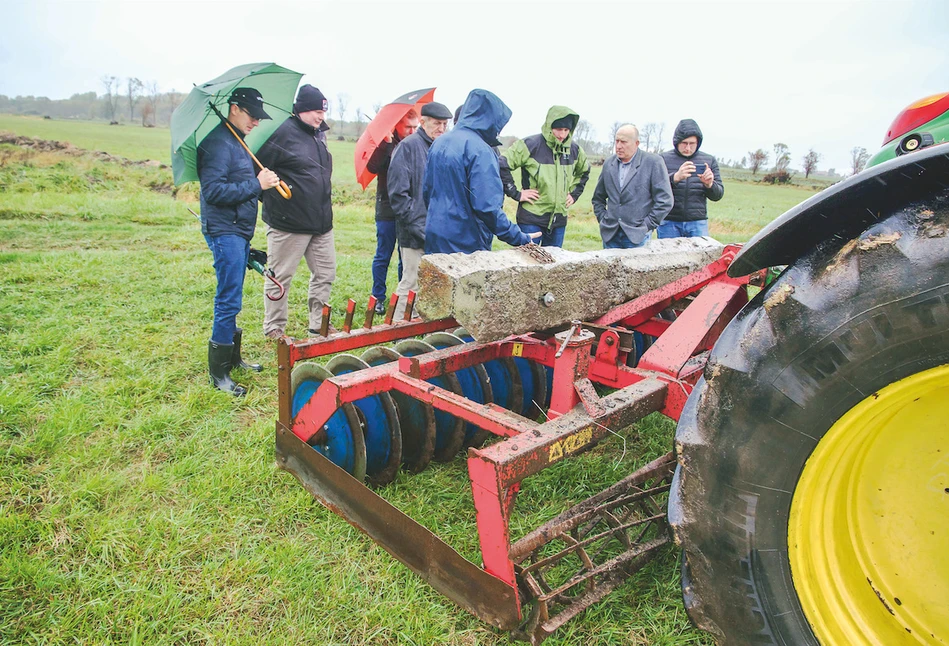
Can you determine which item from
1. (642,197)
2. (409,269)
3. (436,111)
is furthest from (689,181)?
(409,269)

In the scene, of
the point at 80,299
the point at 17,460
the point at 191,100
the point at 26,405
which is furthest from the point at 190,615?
the point at 80,299

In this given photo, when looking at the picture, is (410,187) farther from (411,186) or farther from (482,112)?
(482,112)

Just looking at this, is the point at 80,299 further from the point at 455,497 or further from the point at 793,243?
the point at 793,243

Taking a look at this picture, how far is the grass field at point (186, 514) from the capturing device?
2207 mm

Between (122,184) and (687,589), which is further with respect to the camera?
(122,184)

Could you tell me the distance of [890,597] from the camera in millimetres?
1577

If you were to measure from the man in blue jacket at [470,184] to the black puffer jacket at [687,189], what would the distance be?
119 inches

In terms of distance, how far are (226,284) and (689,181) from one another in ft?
16.2

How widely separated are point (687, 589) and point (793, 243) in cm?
103

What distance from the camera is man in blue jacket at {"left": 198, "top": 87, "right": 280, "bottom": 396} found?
12.9 feet

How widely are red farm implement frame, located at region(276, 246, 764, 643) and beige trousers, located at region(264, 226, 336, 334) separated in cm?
207

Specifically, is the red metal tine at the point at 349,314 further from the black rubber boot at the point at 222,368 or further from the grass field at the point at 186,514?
the black rubber boot at the point at 222,368

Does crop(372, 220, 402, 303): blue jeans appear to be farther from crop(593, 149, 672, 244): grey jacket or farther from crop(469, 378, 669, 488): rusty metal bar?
crop(469, 378, 669, 488): rusty metal bar

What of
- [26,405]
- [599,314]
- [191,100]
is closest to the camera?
[599,314]
